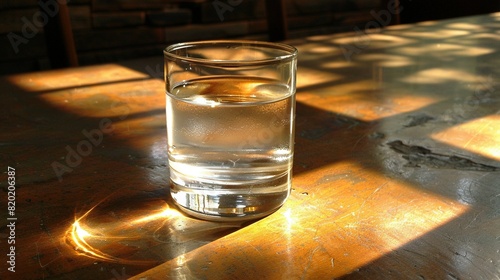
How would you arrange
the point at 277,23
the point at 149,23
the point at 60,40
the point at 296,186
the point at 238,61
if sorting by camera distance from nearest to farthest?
the point at 238,61 < the point at 296,186 < the point at 60,40 < the point at 277,23 < the point at 149,23

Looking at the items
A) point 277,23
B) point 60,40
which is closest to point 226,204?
point 60,40

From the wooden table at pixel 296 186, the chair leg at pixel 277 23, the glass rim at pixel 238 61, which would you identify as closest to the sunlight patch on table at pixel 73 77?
the wooden table at pixel 296 186

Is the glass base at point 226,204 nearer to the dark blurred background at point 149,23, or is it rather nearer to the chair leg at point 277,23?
the chair leg at point 277,23

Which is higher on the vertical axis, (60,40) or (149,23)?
(60,40)

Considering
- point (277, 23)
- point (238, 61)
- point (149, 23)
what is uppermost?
point (238, 61)

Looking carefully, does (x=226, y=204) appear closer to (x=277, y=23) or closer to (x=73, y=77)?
(x=73, y=77)

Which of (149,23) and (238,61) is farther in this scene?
(149,23)
